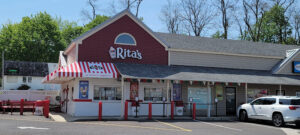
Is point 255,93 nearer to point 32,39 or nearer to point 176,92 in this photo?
point 176,92

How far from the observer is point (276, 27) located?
49.4 m

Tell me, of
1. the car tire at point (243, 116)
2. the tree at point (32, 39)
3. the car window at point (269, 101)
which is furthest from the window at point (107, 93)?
the tree at point (32, 39)

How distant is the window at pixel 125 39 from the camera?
21469mm

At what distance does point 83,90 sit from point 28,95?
11.5 m

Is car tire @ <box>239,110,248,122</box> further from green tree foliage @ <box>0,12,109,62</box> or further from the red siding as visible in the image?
green tree foliage @ <box>0,12,109,62</box>

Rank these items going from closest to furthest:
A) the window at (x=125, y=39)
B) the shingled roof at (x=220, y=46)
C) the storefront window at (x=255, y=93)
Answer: the window at (x=125, y=39), the shingled roof at (x=220, y=46), the storefront window at (x=255, y=93)

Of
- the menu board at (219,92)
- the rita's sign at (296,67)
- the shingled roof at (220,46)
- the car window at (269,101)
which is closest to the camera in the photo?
the car window at (269,101)

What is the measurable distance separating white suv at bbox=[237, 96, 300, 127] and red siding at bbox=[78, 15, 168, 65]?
22.3ft

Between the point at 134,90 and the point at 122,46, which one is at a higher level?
the point at 122,46

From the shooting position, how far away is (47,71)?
4741cm

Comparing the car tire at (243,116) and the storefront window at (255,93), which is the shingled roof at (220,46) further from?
the car tire at (243,116)

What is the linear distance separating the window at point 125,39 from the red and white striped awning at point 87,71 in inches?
74.2

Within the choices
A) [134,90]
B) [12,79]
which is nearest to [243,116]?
[134,90]

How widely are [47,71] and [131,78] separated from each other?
31625 mm
